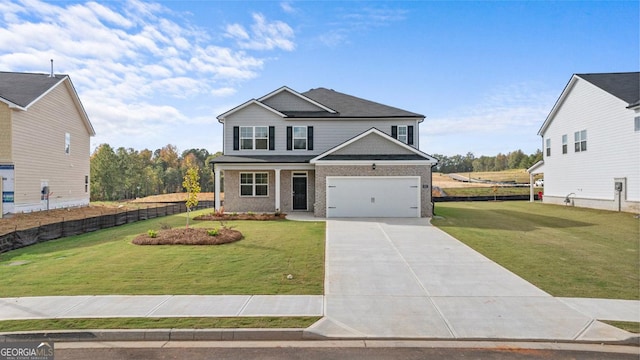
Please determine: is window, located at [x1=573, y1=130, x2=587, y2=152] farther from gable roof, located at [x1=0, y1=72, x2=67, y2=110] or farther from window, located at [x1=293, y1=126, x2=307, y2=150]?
gable roof, located at [x1=0, y1=72, x2=67, y2=110]

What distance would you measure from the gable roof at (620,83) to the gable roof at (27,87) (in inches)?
1351

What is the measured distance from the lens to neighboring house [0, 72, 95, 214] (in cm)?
1855

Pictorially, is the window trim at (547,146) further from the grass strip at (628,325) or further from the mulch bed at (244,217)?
the grass strip at (628,325)

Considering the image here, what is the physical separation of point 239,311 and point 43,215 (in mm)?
19628

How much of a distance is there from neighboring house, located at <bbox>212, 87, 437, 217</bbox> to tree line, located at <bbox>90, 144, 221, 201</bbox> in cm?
1458

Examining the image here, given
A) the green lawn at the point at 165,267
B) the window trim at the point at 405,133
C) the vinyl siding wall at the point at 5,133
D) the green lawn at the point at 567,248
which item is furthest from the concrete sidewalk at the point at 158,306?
the window trim at the point at 405,133

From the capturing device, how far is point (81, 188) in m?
26.4

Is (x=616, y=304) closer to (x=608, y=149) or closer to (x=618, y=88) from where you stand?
(x=608, y=149)

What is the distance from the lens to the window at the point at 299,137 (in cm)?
2152

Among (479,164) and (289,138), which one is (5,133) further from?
(479,164)

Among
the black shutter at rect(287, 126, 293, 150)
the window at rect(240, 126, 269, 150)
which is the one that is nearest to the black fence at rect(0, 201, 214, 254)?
the window at rect(240, 126, 269, 150)

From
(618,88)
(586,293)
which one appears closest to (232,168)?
(586,293)

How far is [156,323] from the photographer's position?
542 cm

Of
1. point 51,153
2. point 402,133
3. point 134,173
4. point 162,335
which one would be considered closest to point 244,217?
point 402,133
